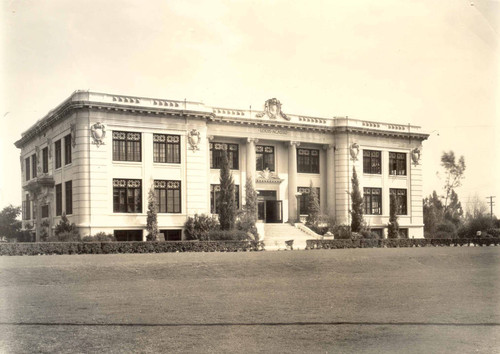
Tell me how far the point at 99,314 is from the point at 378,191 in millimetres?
45825

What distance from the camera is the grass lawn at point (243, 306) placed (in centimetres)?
1055

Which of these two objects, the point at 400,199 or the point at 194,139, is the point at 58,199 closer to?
the point at 194,139

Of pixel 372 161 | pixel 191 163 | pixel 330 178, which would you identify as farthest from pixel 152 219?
pixel 372 161

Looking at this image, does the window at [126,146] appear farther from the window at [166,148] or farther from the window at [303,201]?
the window at [303,201]

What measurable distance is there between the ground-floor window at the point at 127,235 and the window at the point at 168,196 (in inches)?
95.4

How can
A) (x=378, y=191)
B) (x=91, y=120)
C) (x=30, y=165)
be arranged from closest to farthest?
(x=91, y=120) < (x=30, y=165) < (x=378, y=191)

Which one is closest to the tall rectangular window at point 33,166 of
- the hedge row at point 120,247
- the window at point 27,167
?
the window at point 27,167

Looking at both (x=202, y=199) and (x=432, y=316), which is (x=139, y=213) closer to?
(x=202, y=199)

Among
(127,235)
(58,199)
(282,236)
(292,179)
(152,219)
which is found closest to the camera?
(152,219)

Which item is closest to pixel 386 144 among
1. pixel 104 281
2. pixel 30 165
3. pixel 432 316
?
pixel 30 165

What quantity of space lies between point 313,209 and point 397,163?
37.9 feet

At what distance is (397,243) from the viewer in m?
44.8

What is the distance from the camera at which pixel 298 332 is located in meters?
11.4

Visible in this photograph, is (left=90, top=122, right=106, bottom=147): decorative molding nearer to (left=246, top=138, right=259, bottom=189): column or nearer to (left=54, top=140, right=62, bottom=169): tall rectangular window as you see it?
(left=54, top=140, right=62, bottom=169): tall rectangular window
